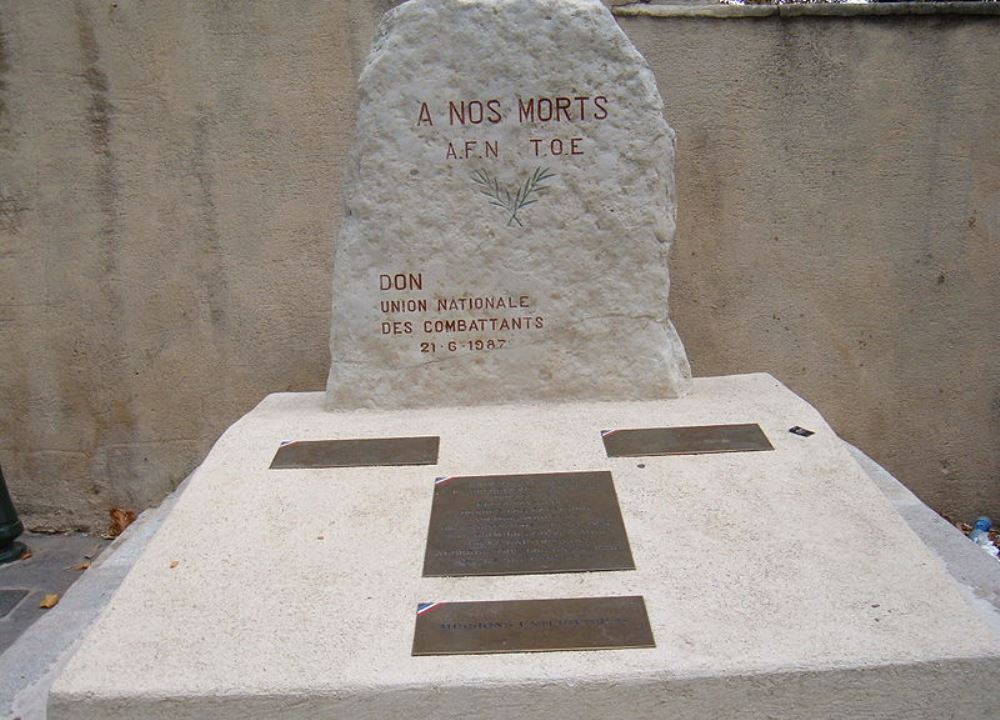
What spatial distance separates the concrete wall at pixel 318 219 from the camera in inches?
144

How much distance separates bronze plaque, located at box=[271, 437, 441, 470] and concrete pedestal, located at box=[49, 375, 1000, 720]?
5cm

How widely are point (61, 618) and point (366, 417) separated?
43.2 inches

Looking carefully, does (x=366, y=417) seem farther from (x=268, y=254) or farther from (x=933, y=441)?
(x=933, y=441)

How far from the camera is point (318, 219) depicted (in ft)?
12.4

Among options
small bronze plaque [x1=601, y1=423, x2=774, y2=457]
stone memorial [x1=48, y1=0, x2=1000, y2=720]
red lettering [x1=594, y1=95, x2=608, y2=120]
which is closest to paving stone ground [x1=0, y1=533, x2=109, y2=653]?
stone memorial [x1=48, y1=0, x2=1000, y2=720]

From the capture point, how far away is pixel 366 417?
275 centimetres

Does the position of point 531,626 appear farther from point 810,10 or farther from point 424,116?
point 810,10

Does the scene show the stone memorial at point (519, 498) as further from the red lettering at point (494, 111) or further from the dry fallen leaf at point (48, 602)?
the dry fallen leaf at point (48, 602)

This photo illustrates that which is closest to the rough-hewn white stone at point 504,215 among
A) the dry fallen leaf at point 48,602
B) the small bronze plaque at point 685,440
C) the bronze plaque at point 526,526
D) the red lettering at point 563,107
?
the red lettering at point 563,107

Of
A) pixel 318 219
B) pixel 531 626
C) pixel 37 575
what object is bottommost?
pixel 37 575

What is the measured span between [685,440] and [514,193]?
102 centimetres

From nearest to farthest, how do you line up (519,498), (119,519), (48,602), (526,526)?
1. (526,526)
2. (519,498)
3. (48,602)
4. (119,519)

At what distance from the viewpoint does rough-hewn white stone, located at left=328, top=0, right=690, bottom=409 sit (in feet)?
8.73

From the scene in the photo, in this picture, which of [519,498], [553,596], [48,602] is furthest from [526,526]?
[48,602]
